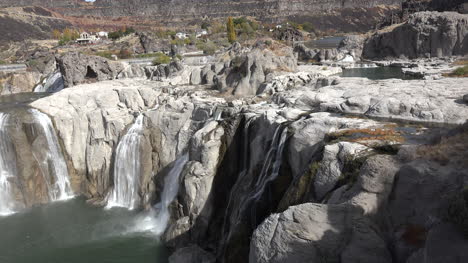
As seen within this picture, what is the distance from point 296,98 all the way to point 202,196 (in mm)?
7942

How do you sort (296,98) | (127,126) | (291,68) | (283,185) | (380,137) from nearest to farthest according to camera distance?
1. (380,137)
2. (283,185)
3. (296,98)
4. (127,126)
5. (291,68)

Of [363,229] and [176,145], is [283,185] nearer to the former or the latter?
[363,229]

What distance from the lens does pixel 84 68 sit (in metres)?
42.5

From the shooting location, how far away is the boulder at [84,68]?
41031 mm

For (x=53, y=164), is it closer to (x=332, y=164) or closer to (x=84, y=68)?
(x=84, y=68)

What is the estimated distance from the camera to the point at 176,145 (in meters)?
24.6

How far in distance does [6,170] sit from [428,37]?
61.0 metres

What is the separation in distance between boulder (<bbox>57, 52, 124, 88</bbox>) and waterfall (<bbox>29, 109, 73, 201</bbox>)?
16.3 meters

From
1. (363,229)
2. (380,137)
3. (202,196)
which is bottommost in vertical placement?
(202,196)

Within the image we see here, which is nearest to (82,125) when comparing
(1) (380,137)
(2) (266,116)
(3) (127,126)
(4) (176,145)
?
(3) (127,126)

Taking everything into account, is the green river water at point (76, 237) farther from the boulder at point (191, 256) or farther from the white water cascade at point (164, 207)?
the boulder at point (191, 256)

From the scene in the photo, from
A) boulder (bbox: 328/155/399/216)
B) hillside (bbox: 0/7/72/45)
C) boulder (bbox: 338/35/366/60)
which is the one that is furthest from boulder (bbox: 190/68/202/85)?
hillside (bbox: 0/7/72/45)

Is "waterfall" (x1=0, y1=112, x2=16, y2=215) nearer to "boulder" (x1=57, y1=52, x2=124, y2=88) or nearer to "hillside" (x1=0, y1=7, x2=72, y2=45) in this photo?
"boulder" (x1=57, y1=52, x2=124, y2=88)

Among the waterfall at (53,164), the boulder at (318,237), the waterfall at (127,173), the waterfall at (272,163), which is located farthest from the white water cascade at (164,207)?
the boulder at (318,237)
